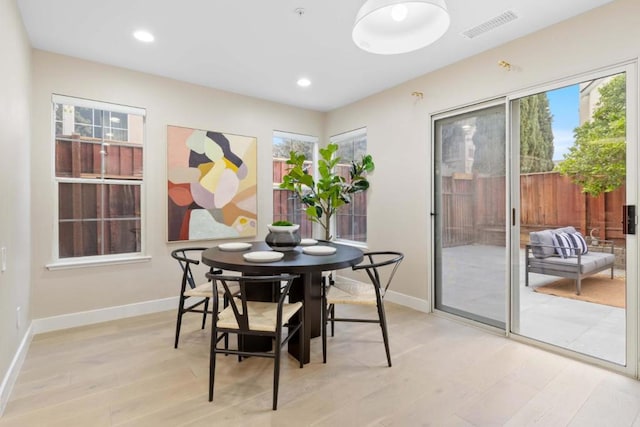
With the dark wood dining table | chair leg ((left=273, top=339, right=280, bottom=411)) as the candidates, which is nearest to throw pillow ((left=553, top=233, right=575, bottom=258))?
the dark wood dining table

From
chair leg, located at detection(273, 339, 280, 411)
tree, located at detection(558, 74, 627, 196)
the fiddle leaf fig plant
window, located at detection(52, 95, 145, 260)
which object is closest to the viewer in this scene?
chair leg, located at detection(273, 339, 280, 411)

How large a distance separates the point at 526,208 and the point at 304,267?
7.04 ft

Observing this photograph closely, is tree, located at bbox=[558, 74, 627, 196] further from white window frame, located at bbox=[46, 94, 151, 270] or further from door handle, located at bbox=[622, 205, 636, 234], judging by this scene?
white window frame, located at bbox=[46, 94, 151, 270]

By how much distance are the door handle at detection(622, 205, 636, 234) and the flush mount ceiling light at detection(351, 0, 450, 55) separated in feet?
6.08

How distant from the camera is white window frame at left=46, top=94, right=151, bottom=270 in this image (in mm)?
3125

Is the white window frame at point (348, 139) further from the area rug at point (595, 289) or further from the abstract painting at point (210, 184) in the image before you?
the area rug at point (595, 289)

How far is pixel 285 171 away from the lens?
4.75m

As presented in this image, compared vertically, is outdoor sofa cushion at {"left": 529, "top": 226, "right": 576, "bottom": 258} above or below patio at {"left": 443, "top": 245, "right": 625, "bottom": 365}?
above

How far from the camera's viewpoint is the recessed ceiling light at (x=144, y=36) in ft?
9.03

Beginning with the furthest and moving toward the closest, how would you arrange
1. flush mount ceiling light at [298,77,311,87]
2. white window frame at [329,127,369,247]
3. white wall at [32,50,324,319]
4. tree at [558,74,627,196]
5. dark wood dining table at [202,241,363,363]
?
white window frame at [329,127,369,247]
flush mount ceiling light at [298,77,311,87]
white wall at [32,50,324,319]
tree at [558,74,627,196]
dark wood dining table at [202,241,363,363]

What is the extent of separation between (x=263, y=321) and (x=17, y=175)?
220 centimetres

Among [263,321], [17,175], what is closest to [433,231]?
[263,321]

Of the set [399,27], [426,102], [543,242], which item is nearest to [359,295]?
[543,242]

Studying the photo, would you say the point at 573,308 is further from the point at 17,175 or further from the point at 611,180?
the point at 17,175
